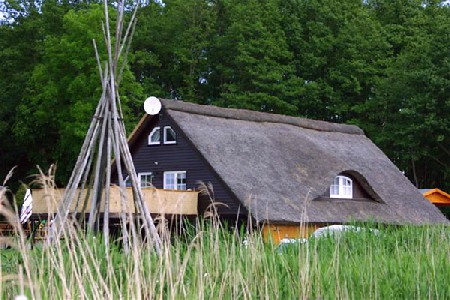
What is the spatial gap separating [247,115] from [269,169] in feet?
11.6

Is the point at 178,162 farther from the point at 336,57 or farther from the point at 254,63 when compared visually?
the point at 336,57

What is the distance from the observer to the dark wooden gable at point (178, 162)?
20.8m

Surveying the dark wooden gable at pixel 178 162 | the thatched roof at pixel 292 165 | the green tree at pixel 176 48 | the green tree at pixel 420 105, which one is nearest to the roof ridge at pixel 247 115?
the thatched roof at pixel 292 165

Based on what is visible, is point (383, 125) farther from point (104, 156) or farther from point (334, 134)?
point (104, 156)

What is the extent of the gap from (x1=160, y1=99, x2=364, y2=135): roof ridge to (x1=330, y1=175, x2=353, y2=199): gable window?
123 inches

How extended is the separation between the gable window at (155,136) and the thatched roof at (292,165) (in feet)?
2.98

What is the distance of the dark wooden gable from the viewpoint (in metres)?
20.8

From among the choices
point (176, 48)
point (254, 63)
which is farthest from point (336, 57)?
point (176, 48)

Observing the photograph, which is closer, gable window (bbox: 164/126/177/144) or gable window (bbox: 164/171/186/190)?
gable window (bbox: 164/171/186/190)

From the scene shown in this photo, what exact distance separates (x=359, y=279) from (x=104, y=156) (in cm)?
511

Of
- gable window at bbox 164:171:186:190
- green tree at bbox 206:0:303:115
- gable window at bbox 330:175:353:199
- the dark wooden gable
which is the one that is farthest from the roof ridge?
green tree at bbox 206:0:303:115

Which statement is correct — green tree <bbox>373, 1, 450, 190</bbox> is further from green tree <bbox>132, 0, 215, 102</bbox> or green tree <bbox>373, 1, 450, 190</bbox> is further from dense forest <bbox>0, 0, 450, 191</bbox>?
green tree <bbox>132, 0, 215, 102</bbox>

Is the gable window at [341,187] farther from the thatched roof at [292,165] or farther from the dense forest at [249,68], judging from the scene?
the dense forest at [249,68]

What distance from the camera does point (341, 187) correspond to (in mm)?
24359
